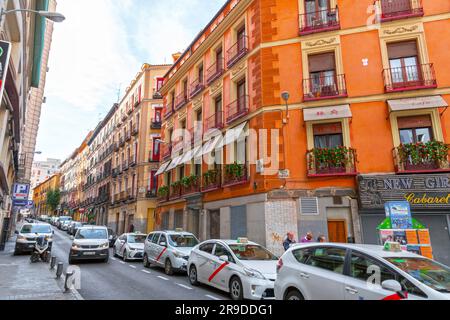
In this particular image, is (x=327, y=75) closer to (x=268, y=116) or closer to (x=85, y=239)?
(x=268, y=116)

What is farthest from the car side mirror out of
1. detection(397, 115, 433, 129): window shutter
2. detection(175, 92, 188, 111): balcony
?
detection(175, 92, 188, 111): balcony

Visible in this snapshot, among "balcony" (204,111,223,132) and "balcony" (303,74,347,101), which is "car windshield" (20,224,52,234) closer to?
"balcony" (204,111,223,132)

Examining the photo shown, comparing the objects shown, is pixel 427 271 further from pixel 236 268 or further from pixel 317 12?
pixel 317 12

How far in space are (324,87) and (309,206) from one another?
579 cm

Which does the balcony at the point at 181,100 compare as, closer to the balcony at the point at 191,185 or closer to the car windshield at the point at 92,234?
the balcony at the point at 191,185

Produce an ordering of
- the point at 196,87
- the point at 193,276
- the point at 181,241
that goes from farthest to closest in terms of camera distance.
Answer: the point at 196,87
the point at 181,241
the point at 193,276

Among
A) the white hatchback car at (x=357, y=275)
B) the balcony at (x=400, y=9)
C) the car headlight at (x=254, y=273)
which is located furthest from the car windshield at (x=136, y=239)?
the balcony at (x=400, y=9)

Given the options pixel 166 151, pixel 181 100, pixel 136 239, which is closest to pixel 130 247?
pixel 136 239

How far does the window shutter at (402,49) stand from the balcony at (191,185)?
12924 millimetres

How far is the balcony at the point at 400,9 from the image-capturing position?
45.6 ft

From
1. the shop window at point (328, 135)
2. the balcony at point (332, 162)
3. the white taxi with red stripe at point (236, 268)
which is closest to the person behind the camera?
the white taxi with red stripe at point (236, 268)

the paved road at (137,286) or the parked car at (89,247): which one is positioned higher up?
the parked car at (89,247)

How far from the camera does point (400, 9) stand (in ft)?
47.1

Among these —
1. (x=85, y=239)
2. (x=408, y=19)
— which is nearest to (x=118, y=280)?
(x=85, y=239)
